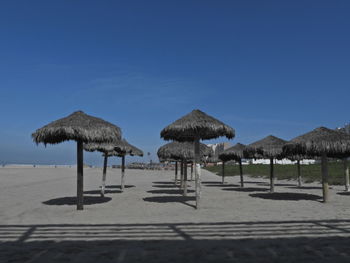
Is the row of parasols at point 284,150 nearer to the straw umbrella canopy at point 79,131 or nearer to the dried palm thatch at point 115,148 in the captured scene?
the dried palm thatch at point 115,148

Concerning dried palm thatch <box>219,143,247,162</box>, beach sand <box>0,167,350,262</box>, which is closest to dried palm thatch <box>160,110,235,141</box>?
beach sand <box>0,167,350,262</box>

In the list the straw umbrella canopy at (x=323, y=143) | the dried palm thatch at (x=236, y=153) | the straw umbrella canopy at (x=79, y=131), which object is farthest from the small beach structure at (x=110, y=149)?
the straw umbrella canopy at (x=323, y=143)

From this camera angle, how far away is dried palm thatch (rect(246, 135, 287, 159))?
1551 centimetres

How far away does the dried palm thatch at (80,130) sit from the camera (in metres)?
9.51

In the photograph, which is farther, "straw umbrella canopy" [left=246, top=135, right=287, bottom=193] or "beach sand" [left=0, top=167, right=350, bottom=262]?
"straw umbrella canopy" [left=246, top=135, right=287, bottom=193]

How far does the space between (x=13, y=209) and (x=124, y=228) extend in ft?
16.7

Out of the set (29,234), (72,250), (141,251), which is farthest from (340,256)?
(29,234)

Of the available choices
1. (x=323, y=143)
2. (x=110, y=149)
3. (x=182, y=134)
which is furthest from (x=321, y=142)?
(x=110, y=149)

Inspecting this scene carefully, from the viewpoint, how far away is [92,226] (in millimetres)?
7500

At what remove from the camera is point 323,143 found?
11.5 m

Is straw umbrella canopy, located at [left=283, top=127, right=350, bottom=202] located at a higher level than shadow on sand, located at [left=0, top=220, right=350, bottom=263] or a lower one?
higher

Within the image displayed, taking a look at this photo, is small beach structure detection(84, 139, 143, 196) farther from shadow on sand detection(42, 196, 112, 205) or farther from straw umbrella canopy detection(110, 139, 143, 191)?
shadow on sand detection(42, 196, 112, 205)

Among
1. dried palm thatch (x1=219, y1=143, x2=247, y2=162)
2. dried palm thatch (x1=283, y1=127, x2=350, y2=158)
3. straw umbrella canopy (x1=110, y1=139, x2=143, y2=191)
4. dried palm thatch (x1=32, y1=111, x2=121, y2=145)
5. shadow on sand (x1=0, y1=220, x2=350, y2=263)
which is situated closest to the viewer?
shadow on sand (x1=0, y1=220, x2=350, y2=263)

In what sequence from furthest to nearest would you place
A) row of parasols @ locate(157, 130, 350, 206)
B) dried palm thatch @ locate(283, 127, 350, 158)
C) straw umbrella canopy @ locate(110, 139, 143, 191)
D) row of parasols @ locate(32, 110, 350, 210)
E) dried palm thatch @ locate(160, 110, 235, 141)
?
straw umbrella canopy @ locate(110, 139, 143, 191)
row of parasols @ locate(157, 130, 350, 206)
dried palm thatch @ locate(283, 127, 350, 158)
dried palm thatch @ locate(160, 110, 235, 141)
row of parasols @ locate(32, 110, 350, 210)
